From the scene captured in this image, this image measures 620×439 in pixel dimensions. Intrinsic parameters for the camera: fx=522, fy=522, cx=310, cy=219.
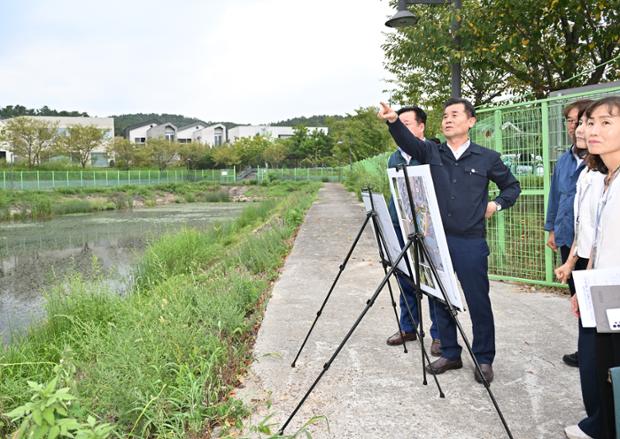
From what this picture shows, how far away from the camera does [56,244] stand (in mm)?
17531

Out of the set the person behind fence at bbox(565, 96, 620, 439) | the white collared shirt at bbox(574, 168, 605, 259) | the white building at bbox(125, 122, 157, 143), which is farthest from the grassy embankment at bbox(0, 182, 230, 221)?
the white building at bbox(125, 122, 157, 143)

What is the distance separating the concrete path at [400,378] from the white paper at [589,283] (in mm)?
959

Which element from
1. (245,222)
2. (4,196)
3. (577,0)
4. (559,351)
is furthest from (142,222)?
(559,351)

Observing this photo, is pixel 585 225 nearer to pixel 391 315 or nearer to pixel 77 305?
pixel 391 315

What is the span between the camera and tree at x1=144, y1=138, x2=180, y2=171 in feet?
191

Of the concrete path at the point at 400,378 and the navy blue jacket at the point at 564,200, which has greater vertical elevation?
the navy blue jacket at the point at 564,200

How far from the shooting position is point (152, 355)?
3.63 meters

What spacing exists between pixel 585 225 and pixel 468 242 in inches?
29.6

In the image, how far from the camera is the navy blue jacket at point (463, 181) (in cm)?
335

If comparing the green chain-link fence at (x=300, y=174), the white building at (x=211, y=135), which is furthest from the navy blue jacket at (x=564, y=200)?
the white building at (x=211, y=135)

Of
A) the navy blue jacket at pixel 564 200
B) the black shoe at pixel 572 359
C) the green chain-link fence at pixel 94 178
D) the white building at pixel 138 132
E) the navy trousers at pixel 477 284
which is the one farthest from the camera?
the white building at pixel 138 132

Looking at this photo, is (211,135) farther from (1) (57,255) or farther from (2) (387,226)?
(2) (387,226)

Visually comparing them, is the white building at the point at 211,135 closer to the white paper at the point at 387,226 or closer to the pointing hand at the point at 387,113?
the white paper at the point at 387,226

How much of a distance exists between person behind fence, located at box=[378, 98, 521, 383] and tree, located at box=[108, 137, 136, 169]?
5591 centimetres
